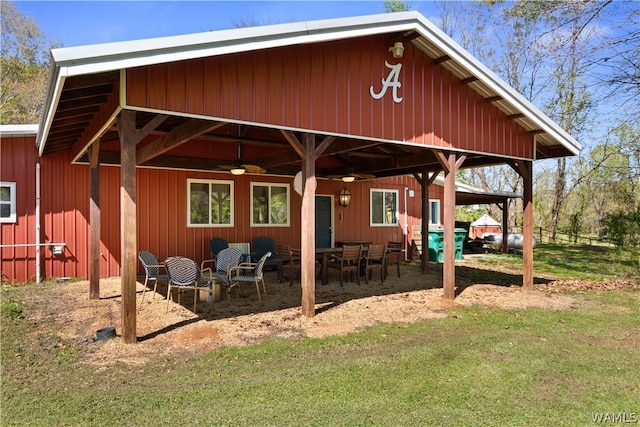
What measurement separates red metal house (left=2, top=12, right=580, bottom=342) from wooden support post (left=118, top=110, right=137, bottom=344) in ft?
0.04

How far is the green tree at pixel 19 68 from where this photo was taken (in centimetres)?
1817

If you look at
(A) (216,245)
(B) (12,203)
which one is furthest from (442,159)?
(B) (12,203)

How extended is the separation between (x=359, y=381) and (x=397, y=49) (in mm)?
4568

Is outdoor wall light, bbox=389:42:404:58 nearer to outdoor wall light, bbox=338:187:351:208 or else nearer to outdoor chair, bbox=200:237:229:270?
outdoor chair, bbox=200:237:229:270

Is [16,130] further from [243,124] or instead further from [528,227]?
[528,227]

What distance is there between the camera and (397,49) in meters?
5.99

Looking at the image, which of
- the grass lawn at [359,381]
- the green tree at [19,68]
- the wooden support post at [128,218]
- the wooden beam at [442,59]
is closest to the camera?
the grass lawn at [359,381]

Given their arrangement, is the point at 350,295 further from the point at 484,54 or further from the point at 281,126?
the point at 484,54

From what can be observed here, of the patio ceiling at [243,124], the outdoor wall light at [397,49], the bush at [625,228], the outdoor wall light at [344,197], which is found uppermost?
the outdoor wall light at [397,49]

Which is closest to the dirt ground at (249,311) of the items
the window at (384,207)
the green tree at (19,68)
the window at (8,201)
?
the window at (8,201)

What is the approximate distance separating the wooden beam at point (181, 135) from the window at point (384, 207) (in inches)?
322

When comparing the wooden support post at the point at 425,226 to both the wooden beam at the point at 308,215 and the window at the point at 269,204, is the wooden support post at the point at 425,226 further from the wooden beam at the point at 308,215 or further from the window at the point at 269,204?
the wooden beam at the point at 308,215

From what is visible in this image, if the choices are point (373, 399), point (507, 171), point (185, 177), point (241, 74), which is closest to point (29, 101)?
point (185, 177)

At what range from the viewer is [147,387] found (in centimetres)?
328
